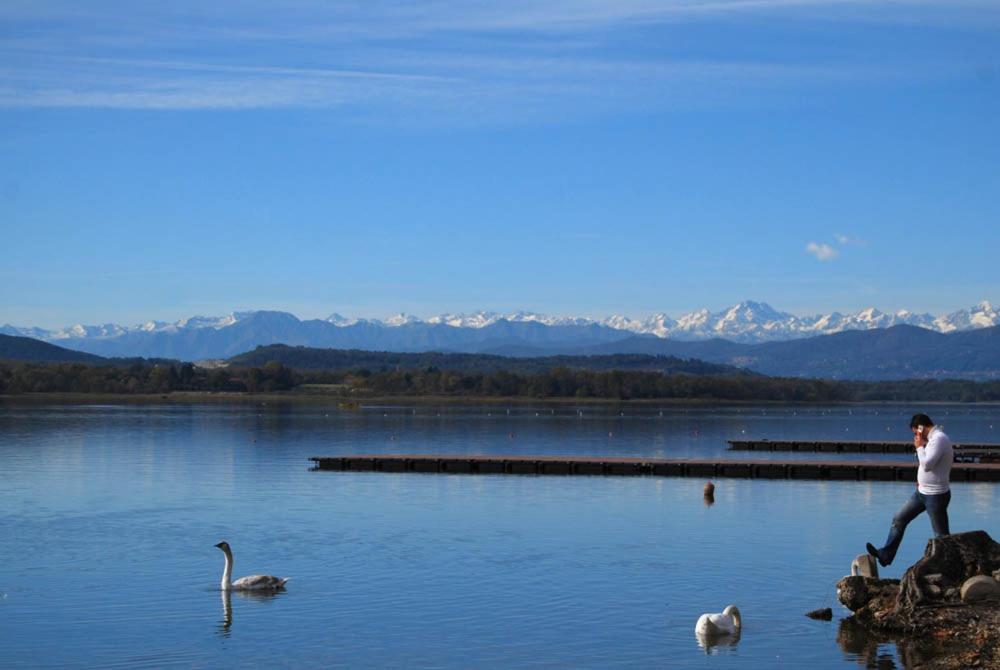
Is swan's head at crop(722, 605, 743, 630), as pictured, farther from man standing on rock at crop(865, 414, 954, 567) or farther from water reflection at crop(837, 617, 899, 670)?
man standing on rock at crop(865, 414, 954, 567)

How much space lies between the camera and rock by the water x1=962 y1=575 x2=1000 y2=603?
19.5m

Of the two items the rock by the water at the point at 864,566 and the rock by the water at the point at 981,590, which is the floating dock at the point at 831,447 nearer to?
the rock by the water at the point at 864,566

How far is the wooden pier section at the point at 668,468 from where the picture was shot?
175ft

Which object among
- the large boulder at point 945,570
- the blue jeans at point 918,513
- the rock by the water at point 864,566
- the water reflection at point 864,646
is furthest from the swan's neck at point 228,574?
the large boulder at point 945,570

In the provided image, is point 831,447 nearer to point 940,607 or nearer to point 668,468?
point 668,468

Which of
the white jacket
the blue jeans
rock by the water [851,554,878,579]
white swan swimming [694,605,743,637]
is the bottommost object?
white swan swimming [694,605,743,637]

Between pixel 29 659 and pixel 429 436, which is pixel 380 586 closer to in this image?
pixel 29 659

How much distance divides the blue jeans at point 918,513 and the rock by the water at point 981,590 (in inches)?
49.3

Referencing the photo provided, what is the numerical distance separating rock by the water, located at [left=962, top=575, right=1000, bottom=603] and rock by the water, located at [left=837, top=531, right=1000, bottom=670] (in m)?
0.01

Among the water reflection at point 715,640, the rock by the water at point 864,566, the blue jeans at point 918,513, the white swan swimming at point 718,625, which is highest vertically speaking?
the blue jeans at point 918,513

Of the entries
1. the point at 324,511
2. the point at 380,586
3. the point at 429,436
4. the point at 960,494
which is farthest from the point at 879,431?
the point at 380,586

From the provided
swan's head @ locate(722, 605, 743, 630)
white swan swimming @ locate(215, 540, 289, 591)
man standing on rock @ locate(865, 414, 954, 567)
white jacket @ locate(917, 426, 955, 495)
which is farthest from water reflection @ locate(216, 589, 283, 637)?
white jacket @ locate(917, 426, 955, 495)

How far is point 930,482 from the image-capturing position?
20453 mm

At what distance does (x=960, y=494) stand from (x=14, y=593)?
3278 cm
